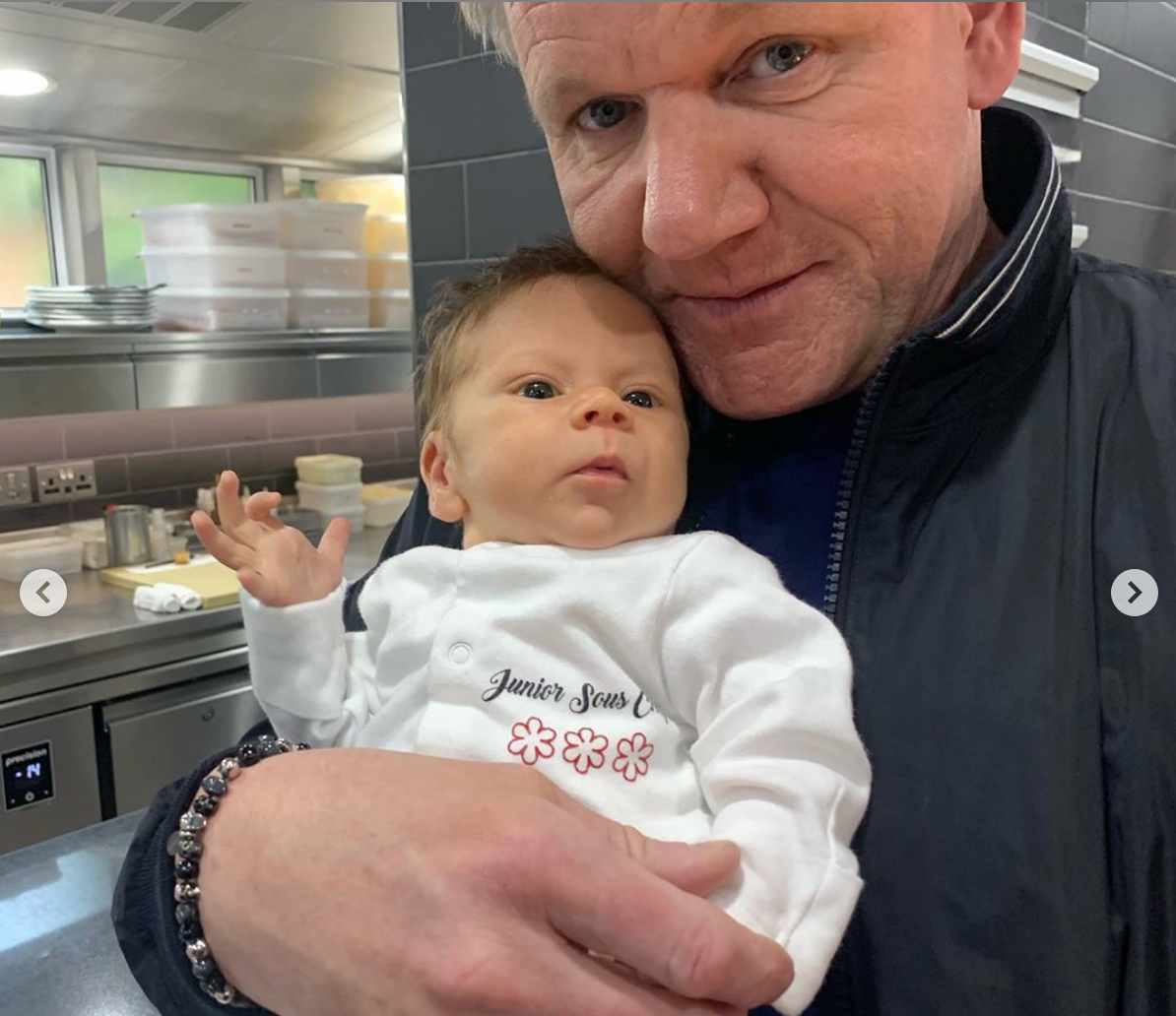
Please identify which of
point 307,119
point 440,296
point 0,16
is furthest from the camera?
point 307,119

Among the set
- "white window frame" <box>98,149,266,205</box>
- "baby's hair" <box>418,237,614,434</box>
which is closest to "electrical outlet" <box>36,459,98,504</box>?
"white window frame" <box>98,149,266,205</box>

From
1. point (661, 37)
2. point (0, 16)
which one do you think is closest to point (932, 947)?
point (661, 37)

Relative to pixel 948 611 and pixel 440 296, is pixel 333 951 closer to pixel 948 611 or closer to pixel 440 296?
pixel 948 611

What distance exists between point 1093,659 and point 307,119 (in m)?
2.29

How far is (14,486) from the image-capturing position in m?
2.14

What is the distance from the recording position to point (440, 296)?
0.87m

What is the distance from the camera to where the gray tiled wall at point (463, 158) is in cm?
144

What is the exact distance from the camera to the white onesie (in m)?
0.53

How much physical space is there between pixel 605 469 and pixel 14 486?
1.87m

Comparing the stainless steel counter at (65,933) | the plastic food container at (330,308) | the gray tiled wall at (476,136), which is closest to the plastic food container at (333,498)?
the plastic food container at (330,308)

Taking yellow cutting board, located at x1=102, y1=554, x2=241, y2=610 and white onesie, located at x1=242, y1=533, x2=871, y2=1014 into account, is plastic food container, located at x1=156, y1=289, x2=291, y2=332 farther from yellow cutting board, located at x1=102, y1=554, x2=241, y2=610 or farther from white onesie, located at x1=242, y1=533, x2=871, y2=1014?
white onesie, located at x1=242, y1=533, x2=871, y2=1014

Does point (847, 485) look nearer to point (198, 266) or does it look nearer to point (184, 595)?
point (184, 595)

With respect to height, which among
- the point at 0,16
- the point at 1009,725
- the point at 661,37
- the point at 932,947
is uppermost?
the point at 0,16

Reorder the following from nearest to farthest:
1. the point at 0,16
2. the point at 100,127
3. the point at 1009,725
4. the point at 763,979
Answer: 1. the point at 763,979
2. the point at 1009,725
3. the point at 0,16
4. the point at 100,127
